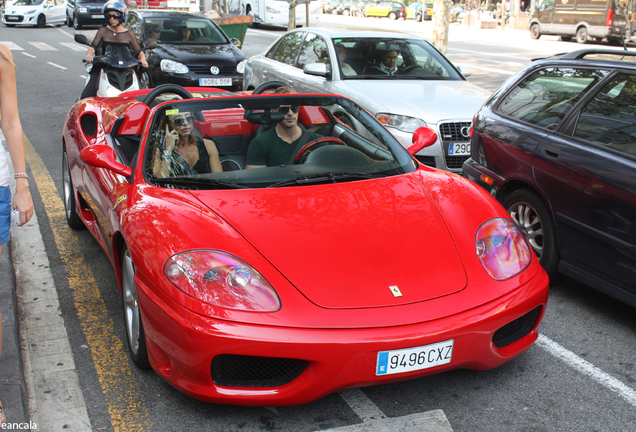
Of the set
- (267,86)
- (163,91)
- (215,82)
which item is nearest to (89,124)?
(163,91)

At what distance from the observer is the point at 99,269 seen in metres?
4.40

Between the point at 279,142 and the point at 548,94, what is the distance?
191cm

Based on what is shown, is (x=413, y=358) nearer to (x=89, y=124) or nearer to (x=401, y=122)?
(x=89, y=124)

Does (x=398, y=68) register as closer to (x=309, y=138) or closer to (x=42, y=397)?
(x=309, y=138)

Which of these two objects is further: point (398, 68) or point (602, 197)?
point (398, 68)

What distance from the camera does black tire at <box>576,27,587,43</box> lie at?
26222mm

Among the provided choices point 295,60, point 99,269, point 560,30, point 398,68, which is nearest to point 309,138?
point 99,269

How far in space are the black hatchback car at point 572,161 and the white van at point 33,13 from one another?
31899mm

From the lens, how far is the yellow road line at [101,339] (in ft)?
9.15

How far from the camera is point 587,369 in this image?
317 centimetres

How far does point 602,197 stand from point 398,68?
440 centimetres

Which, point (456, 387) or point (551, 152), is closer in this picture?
point (456, 387)

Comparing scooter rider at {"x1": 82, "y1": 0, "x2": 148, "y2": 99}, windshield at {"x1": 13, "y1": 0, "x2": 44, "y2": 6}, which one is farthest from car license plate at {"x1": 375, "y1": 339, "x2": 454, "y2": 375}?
windshield at {"x1": 13, "y1": 0, "x2": 44, "y2": 6}

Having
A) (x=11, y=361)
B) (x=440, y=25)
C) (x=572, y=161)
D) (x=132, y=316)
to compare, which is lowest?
(x=11, y=361)
